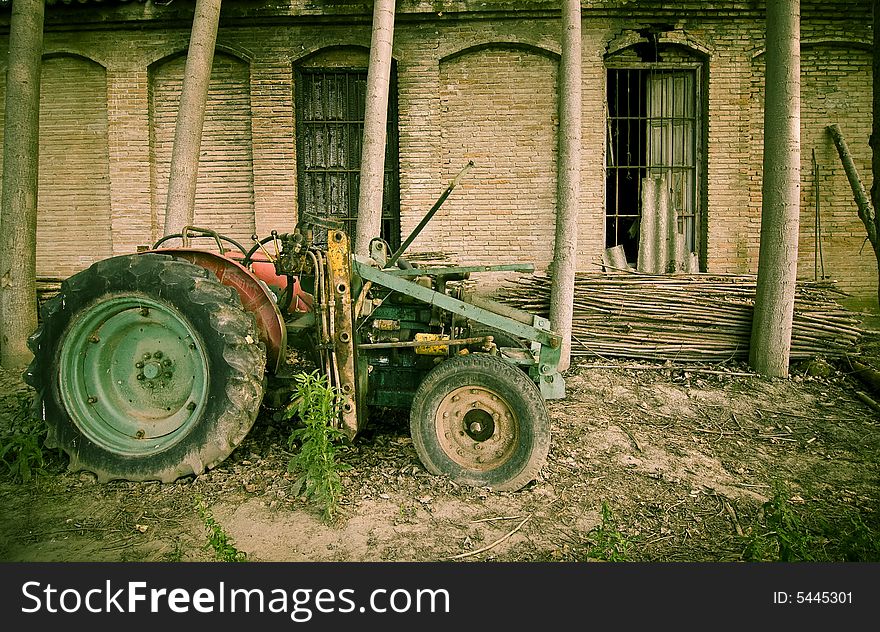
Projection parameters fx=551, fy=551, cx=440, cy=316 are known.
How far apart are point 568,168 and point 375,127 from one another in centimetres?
212

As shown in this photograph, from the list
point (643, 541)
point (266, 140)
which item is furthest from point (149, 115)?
point (643, 541)

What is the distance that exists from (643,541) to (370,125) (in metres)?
4.82

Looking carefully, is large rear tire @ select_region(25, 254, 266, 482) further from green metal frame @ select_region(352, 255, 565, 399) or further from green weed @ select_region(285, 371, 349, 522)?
green metal frame @ select_region(352, 255, 565, 399)

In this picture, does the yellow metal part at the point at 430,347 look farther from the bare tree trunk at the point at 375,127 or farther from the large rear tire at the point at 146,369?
the bare tree trunk at the point at 375,127

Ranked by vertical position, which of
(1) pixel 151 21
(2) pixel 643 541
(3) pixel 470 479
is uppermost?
(1) pixel 151 21

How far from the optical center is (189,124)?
609 centimetres

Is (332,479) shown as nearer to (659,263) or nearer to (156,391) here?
(156,391)

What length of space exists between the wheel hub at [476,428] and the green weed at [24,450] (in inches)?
93.5

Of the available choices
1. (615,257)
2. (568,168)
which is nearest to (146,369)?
(568,168)

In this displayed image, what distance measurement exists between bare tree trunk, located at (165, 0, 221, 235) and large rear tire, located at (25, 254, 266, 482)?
3.25 m

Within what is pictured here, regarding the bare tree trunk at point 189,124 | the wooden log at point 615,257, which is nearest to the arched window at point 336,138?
the bare tree trunk at point 189,124

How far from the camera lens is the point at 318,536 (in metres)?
2.73

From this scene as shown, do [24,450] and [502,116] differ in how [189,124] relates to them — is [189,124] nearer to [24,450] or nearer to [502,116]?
[24,450]

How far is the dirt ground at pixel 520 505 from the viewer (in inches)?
104
